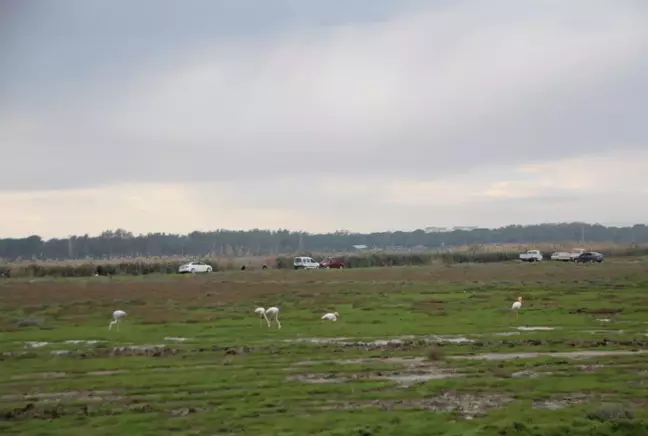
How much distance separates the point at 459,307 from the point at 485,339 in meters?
13.1

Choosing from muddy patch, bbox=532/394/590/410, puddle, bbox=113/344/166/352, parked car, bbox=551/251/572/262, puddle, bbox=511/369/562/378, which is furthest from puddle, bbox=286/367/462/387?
parked car, bbox=551/251/572/262

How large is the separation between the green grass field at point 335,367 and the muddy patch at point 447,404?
0.04m

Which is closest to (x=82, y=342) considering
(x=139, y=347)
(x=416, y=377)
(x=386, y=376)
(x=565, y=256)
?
(x=139, y=347)

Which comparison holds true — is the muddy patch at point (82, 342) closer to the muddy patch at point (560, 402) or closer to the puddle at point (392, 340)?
the puddle at point (392, 340)

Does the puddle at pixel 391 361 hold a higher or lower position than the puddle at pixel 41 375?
lower

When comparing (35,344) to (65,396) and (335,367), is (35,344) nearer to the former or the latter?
(65,396)

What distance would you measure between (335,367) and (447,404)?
5.45 meters

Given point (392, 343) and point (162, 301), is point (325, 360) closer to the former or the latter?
point (392, 343)

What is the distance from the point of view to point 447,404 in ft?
52.8

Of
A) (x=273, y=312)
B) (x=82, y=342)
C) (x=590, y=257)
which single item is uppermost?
(x=590, y=257)

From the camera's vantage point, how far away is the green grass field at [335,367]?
14727 mm

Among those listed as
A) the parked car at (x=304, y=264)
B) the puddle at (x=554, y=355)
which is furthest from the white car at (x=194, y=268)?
the puddle at (x=554, y=355)

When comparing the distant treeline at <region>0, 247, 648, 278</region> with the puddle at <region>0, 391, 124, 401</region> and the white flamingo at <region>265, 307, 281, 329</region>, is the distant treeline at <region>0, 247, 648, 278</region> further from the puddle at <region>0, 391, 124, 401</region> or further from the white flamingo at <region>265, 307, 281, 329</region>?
the puddle at <region>0, 391, 124, 401</region>

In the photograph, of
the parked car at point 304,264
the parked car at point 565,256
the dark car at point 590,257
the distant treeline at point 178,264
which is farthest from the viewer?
the parked car at point 565,256
